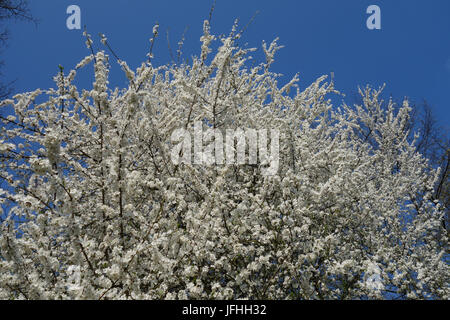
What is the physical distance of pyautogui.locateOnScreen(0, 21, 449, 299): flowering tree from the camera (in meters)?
2.76

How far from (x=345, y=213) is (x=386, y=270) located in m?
1.12

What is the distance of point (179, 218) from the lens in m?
4.27

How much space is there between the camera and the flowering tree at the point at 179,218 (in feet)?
9.05

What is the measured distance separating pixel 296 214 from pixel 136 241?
1689mm

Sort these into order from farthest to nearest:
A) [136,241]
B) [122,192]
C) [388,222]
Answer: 1. [388,222]
2. [136,241]
3. [122,192]

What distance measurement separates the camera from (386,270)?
443cm

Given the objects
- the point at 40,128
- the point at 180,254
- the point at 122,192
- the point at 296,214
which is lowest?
the point at 180,254

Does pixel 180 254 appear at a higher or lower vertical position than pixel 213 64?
lower

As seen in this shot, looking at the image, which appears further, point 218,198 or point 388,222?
point 388,222
